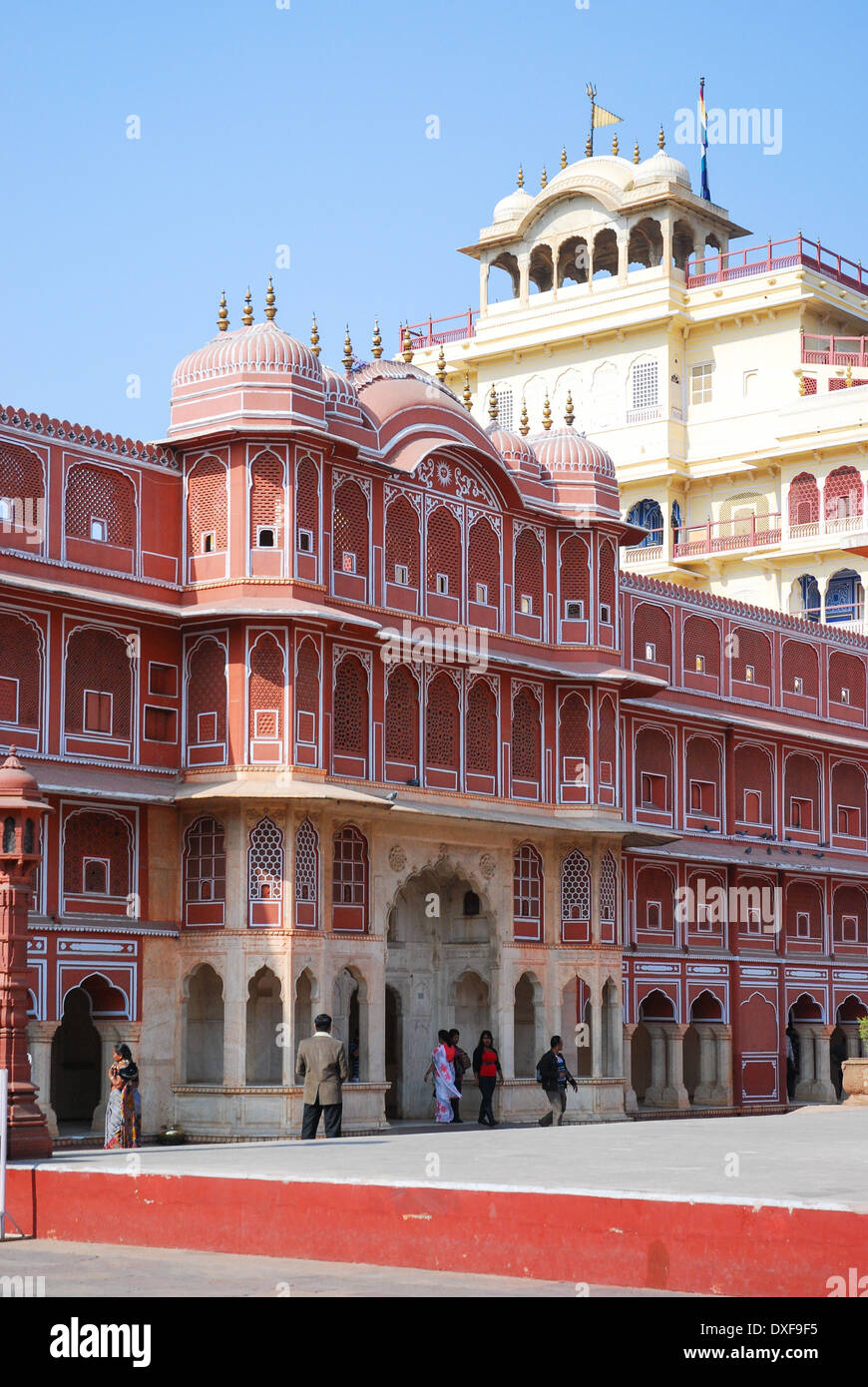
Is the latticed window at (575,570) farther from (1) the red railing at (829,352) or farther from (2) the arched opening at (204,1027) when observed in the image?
(1) the red railing at (829,352)

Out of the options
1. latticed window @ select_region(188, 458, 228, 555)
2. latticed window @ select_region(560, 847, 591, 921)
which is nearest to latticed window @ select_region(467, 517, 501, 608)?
latticed window @ select_region(560, 847, 591, 921)

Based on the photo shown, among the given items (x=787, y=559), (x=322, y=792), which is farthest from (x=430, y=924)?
(x=787, y=559)

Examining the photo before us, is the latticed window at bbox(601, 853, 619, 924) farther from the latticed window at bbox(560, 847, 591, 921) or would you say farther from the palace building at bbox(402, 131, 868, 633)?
the palace building at bbox(402, 131, 868, 633)

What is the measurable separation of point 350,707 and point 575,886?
218 inches

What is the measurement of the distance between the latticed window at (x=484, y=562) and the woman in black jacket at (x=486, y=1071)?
6726mm

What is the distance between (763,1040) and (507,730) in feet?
33.3

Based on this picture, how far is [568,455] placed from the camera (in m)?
32.6

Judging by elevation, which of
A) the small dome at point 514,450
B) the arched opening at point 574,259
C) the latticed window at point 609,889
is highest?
the arched opening at point 574,259

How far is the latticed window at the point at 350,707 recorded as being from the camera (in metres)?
27.8

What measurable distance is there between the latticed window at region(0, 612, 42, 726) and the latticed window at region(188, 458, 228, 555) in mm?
2980

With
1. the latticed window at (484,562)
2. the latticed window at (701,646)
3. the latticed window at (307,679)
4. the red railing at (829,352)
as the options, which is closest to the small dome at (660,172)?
the red railing at (829,352)
